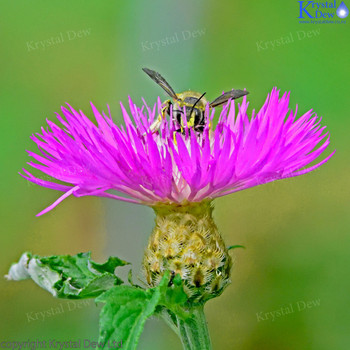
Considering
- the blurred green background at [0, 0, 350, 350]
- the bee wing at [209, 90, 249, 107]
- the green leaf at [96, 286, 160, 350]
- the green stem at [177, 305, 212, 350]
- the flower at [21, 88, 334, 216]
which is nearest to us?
the green leaf at [96, 286, 160, 350]

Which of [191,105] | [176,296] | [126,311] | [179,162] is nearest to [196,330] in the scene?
[176,296]

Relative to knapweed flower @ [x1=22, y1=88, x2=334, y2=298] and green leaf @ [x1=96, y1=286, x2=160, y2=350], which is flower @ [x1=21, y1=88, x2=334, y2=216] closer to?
knapweed flower @ [x1=22, y1=88, x2=334, y2=298]

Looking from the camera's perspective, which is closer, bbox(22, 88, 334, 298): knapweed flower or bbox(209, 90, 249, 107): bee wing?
bbox(22, 88, 334, 298): knapweed flower

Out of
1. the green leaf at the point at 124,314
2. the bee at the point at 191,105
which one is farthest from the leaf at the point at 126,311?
the bee at the point at 191,105

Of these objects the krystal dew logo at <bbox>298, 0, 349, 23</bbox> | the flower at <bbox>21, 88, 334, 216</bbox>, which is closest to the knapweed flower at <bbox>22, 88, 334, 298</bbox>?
the flower at <bbox>21, 88, 334, 216</bbox>

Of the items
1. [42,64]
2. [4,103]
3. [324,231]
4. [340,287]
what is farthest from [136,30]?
[340,287]

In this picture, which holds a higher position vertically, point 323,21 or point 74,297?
point 323,21

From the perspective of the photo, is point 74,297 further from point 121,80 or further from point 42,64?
point 42,64
